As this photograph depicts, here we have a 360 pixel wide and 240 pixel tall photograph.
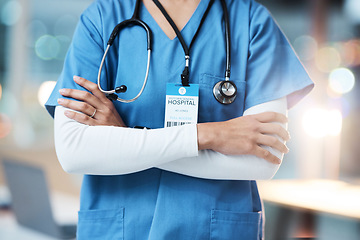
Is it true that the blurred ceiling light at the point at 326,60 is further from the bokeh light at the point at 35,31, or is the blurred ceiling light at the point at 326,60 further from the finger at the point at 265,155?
the finger at the point at 265,155

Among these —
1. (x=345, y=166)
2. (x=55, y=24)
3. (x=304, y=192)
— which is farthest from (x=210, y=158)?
(x=55, y=24)

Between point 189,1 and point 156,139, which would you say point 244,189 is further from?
point 189,1

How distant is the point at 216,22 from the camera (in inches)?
43.9

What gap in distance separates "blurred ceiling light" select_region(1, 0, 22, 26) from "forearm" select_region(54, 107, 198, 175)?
11.7 ft

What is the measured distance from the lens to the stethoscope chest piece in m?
1.04

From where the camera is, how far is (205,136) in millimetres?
964

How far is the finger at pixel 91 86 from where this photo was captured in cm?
103

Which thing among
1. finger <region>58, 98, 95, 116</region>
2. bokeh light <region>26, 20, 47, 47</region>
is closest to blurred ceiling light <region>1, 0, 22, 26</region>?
bokeh light <region>26, 20, 47, 47</region>

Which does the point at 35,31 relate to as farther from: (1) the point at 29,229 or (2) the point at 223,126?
(2) the point at 223,126

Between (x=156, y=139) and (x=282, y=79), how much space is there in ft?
1.21

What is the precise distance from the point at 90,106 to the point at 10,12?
3559 mm

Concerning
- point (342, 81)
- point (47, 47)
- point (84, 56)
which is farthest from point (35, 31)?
point (84, 56)

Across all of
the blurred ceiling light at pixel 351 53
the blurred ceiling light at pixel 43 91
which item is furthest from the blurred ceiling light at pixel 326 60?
the blurred ceiling light at pixel 43 91

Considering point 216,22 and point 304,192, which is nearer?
point 216,22
